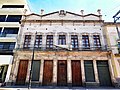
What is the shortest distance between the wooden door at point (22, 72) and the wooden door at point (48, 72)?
7.53ft

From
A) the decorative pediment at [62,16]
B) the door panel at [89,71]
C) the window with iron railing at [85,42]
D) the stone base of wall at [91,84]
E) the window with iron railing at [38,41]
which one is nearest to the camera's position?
the stone base of wall at [91,84]

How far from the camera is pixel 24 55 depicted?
16.8 meters

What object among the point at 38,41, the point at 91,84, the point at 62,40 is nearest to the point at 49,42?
the point at 38,41

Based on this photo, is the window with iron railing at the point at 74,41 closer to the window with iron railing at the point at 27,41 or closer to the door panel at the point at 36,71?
the door panel at the point at 36,71

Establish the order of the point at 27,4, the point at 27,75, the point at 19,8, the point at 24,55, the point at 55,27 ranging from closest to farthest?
the point at 27,75 → the point at 24,55 → the point at 55,27 → the point at 19,8 → the point at 27,4

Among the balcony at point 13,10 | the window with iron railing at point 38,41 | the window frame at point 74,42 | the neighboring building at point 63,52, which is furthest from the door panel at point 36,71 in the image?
the balcony at point 13,10

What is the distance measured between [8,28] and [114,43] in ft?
48.4

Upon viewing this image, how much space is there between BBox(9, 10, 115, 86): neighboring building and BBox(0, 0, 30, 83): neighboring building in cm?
94

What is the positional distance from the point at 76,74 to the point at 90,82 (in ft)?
5.82

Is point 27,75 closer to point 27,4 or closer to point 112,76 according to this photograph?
point 112,76

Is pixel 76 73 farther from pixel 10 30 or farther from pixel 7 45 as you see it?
pixel 10 30

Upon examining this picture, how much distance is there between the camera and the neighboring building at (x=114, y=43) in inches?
622

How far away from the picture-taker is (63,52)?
1684 cm

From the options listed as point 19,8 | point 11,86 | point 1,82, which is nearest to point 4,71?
point 1,82
